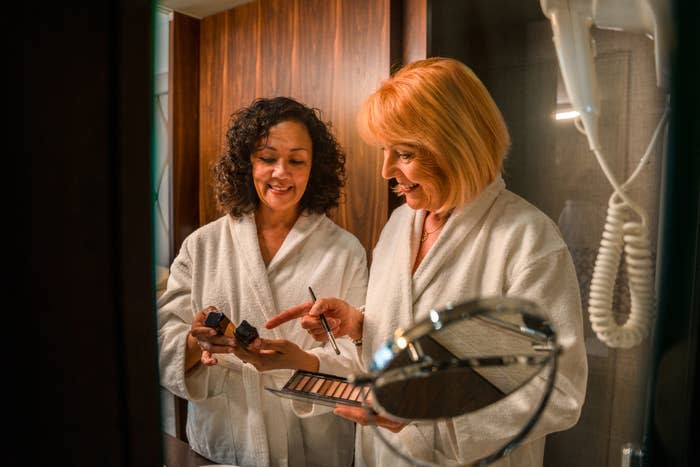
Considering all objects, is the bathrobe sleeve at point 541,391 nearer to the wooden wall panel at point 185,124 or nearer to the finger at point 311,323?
the finger at point 311,323

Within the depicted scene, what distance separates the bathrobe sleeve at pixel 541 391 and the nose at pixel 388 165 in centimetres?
15

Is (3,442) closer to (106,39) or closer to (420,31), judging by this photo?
(106,39)

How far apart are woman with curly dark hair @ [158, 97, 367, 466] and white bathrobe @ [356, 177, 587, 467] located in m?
0.08

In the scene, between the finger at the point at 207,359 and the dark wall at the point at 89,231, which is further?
the finger at the point at 207,359

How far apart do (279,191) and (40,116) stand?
259mm

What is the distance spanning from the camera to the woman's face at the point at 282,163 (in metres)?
0.56

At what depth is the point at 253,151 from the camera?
1.85 ft

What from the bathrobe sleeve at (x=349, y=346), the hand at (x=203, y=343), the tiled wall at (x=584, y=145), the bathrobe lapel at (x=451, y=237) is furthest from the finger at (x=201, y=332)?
the tiled wall at (x=584, y=145)

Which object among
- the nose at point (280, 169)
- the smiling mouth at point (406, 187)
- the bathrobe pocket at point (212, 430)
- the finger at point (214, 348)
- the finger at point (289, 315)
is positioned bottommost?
the bathrobe pocket at point (212, 430)

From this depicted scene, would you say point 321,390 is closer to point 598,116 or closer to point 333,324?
point 333,324

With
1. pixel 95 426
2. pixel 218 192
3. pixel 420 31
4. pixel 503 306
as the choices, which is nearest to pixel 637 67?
pixel 420 31

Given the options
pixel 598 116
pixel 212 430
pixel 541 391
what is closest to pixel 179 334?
pixel 212 430

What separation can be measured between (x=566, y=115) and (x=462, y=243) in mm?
167

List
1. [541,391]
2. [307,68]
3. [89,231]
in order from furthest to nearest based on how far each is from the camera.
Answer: [307,68] → [541,391] → [89,231]
